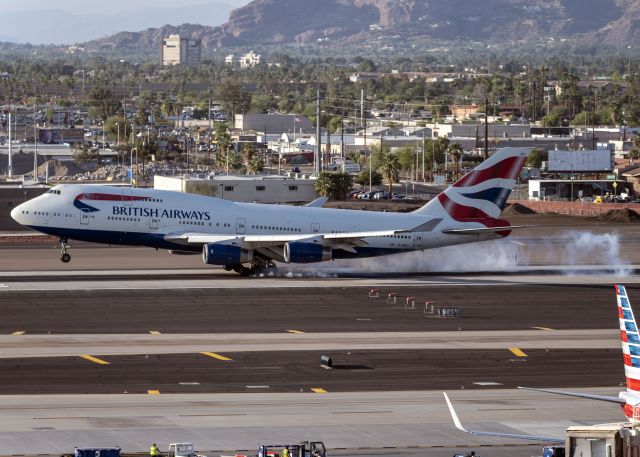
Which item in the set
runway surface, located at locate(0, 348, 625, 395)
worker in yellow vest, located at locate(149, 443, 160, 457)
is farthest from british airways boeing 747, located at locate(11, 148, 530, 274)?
worker in yellow vest, located at locate(149, 443, 160, 457)

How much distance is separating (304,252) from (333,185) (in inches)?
2174

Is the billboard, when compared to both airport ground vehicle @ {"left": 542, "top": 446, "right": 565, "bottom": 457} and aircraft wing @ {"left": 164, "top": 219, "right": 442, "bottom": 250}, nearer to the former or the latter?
aircraft wing @ {"left": 164, "top": 219, "right": 442, "bottom": 250}

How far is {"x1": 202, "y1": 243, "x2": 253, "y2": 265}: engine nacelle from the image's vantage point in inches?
2803

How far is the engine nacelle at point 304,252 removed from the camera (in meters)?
72.1

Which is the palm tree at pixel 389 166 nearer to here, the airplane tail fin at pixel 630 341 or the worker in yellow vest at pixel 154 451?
the worker in yellow vest at pixel 154 451

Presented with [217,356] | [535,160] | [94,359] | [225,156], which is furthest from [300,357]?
[535,160]

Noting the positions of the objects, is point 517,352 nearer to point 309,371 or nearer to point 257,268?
point 309,371

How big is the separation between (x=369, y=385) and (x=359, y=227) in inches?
1229

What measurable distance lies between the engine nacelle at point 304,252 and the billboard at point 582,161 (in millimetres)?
Answer: 85994

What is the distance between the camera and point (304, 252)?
72125mm

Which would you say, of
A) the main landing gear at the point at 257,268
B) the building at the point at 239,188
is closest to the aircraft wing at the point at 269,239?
the main landing gear at the point at 257,268

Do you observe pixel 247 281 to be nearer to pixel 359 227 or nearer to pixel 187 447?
pixel 359 227

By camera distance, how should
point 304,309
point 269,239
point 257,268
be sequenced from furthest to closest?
point 257,268 < point 269,239 < point 304,309

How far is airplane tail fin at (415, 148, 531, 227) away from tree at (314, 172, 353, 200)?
164ft
